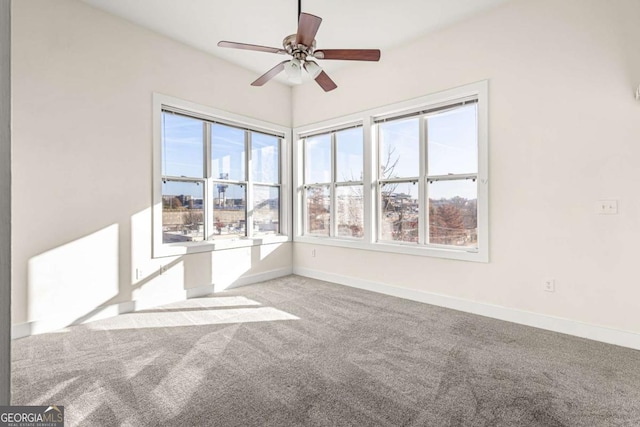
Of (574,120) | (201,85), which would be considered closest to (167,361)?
(201,85)

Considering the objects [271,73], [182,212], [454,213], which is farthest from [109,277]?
[454,213]

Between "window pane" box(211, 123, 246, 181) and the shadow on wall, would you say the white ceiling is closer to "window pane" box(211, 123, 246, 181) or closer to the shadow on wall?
"window pane" box(211, 123, 246, 181)

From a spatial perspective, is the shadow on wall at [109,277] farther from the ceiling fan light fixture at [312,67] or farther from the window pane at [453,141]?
the window pane at [453,141]

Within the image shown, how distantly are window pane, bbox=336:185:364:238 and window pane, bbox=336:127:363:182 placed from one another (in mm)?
172

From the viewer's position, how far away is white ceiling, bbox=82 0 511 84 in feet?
11.2

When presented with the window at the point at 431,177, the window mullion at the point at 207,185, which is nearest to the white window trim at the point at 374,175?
the window at the point at 431,177

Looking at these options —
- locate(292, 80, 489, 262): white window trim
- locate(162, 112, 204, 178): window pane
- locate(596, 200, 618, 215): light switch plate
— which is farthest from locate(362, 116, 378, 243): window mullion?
locate(596, 200, 618, 215): light switch plate

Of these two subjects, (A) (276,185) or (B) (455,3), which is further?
(A) (276,185)

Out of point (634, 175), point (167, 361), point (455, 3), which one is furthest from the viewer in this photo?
point (455, 3)

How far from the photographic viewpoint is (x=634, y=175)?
2789mm

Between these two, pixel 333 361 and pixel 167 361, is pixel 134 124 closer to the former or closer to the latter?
pixel 167 361

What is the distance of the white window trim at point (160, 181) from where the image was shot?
396 centimetres

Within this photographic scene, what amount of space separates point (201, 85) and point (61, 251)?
2580mm

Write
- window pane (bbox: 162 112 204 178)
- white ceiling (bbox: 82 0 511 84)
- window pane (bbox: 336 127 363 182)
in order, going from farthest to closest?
1. window pane (bbox: 336 127 363 182)
2. window pane (bbox: 162 112 204 178)
3. white ceiling (bbox: 82 0 511 84)
